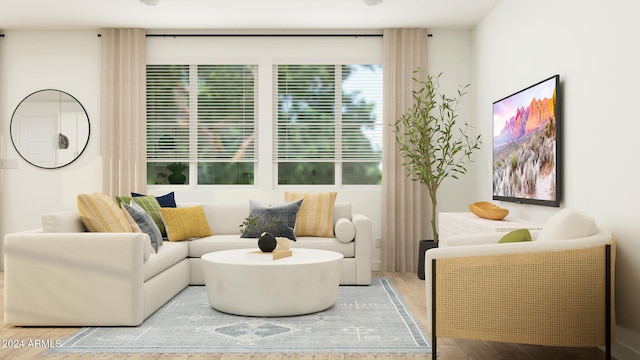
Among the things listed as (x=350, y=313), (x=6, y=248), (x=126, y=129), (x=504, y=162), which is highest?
(x=126, y=129)

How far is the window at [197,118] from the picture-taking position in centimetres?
664

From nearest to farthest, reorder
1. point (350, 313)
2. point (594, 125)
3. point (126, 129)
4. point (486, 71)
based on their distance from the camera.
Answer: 1. point (594, 125)
2. point (350, 313)
3. point (486, 71)
4. point (126, 129)

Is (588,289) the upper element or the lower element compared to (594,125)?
lower

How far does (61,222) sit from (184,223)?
1.57 m

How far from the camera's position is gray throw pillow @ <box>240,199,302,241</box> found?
552cm

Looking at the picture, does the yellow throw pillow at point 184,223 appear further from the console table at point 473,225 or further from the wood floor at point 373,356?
the console table at point 473,225

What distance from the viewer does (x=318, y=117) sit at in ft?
21.9

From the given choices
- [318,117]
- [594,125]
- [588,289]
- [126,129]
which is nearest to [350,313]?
[588,289]

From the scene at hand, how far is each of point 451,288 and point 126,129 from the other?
15.5 ft

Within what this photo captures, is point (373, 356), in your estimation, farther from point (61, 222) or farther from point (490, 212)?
point (61, 222)

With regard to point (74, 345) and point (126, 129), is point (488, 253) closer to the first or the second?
point (74, 345)

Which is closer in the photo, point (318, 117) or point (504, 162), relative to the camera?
point (504, 162)

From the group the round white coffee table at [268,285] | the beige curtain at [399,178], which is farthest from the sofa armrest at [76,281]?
the beige curtain at [399,178]

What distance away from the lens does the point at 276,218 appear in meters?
5.58
